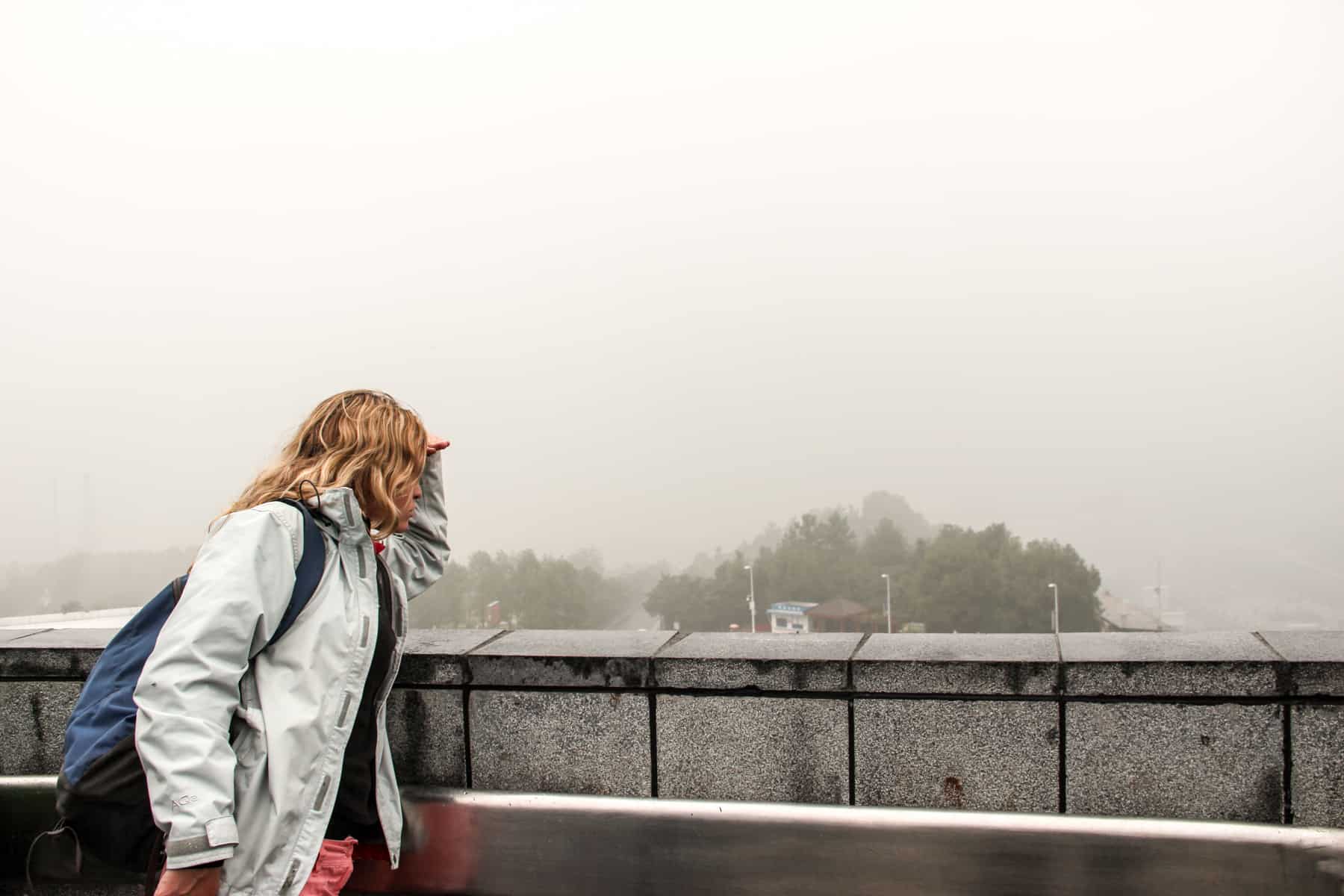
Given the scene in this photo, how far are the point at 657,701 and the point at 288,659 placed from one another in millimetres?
1410

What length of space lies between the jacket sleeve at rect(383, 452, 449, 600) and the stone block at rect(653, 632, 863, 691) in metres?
0.76

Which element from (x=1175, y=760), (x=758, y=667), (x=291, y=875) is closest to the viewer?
(x=291, y=875)

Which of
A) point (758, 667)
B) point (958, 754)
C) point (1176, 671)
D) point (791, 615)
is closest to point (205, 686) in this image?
point (758, 667)

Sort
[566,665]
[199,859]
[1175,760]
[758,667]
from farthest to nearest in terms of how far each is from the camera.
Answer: [566,665], [758,667], [1175,760], [199,859]

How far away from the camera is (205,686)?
6.83ft

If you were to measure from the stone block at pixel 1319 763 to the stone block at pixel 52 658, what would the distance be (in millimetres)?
3781

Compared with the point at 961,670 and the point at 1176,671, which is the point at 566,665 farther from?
the point at 1176,671

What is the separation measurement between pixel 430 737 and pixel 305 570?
1.40 meters

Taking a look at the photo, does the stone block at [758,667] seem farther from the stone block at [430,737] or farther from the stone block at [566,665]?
the stone block at [430,737]

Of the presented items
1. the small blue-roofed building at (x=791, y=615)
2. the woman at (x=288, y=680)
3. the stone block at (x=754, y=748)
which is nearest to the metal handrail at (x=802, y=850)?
the stone block at (x=754, y=748)

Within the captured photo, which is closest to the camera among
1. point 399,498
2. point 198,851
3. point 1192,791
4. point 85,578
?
point 198,851

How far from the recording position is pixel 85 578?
446 ft

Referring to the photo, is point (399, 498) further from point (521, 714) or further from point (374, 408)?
point (521, 714)

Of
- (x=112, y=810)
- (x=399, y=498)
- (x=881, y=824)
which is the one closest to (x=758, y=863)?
(x=881, y=824)
